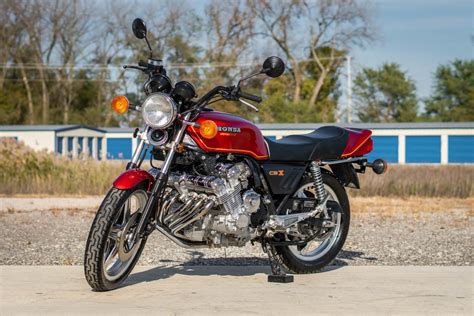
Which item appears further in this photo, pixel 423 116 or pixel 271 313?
pixel 423 116

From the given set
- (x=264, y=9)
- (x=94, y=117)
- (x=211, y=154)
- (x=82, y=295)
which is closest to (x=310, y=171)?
(x=211, y=154)

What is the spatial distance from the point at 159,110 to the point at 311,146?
1.56 m

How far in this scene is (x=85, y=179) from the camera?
21828 millimetres

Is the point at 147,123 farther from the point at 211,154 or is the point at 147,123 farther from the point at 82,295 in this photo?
the point at 82,295

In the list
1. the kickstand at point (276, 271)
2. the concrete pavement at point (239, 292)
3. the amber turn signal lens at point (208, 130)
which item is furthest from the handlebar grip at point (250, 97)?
the concrete pavement at point (239, 292)

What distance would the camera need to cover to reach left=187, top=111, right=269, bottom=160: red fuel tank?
6.68 metres

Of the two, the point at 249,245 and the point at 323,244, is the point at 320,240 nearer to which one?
the point at 323,244

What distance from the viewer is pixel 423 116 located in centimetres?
6031

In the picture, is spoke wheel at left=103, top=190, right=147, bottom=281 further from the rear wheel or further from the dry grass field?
the dry grass field

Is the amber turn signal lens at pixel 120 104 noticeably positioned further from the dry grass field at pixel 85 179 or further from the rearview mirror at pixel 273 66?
the dry grass field at pixel 85 179

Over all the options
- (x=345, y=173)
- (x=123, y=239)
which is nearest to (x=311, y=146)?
(x=345, y=173)

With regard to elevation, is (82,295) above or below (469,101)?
below

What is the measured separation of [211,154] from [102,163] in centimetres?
1643

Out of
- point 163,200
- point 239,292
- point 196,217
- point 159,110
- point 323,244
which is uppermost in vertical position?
point 159,110
